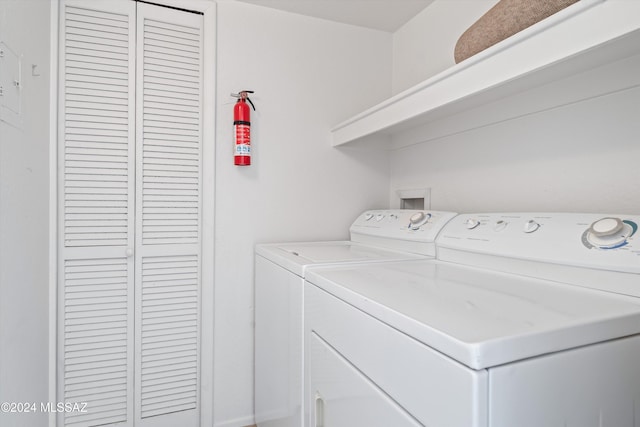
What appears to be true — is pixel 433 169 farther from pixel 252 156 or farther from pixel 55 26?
pixel 55 26

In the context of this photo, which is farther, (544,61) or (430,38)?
(430,38)

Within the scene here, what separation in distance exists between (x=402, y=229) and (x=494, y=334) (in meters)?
1.06

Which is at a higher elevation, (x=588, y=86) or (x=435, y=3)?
(x=435, y=3)

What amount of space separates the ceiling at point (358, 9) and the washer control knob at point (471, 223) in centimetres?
134

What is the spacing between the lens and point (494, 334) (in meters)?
0.58

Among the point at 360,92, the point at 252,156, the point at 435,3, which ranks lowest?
the point at 252,156

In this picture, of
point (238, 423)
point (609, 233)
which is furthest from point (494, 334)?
point (238, 423)

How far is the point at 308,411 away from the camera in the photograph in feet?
3.87

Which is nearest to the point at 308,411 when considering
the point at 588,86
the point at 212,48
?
the point at 588,86

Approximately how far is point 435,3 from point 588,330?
189 centimetres

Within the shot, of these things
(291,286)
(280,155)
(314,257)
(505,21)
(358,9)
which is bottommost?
(291,286)

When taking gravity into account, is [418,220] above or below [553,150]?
below

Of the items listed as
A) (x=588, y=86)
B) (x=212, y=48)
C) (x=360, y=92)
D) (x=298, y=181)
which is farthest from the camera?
(x=360, y=92)

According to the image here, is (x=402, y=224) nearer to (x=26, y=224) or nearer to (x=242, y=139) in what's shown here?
(x=242, y=139)
